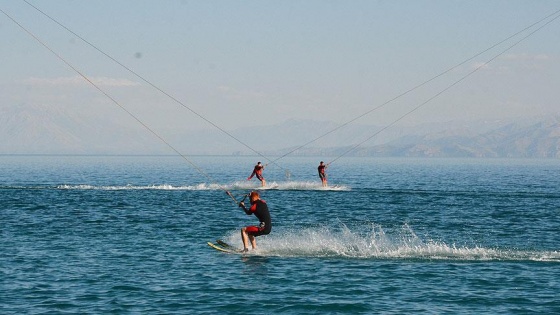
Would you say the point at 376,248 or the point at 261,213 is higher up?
the point at 261,213

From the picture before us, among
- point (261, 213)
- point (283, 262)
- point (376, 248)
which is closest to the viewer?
point (283, 262)

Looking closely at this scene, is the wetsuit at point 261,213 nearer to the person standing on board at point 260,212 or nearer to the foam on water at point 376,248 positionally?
the person standing on board at point 260,212

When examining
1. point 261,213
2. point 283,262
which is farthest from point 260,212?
point 283,262

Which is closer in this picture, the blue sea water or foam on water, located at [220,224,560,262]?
the blue sea water

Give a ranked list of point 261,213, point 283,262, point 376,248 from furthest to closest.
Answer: point 376,248 < point 261,213 < point 283,262

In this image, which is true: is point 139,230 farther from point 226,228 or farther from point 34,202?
point 34,202

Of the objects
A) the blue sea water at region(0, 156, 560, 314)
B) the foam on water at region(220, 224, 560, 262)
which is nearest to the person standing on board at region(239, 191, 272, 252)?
the blue sea water at region(0, 156, 560, 314)

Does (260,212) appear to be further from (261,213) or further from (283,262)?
(283,262)

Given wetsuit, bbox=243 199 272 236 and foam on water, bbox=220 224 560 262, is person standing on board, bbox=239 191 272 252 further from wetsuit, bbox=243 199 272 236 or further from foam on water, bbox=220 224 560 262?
foam on water, bbox=220 224 560 262

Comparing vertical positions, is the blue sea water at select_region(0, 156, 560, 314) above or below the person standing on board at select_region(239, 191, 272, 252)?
below

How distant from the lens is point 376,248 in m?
32.7

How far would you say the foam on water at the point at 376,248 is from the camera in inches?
1205

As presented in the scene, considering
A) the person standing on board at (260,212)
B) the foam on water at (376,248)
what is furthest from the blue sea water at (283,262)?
the person standing on board at (260,212)

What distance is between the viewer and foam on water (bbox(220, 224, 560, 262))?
30.6 metres
